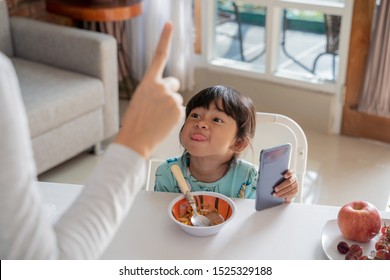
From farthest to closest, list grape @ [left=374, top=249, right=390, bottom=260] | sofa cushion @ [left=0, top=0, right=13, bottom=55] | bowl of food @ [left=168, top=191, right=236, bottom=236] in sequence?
1. sofa cushion @ [left=0, top=0, right=13, bottom=55]
2. bowl of food @ [left=168, top=191, right=236, bottom=236]
3. grape @ [left=374, top=249, right=390, bottom=260]

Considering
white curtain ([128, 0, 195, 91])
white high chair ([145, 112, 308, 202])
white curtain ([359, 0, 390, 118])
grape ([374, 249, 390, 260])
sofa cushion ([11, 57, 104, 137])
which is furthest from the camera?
white curtain ([128, 0, 195, 91])

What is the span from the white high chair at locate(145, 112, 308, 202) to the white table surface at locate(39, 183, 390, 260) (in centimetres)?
34

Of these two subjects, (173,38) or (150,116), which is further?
(173,38)

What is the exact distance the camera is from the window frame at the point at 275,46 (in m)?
3.18

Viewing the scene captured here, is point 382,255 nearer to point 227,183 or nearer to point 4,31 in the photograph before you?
point 227,183

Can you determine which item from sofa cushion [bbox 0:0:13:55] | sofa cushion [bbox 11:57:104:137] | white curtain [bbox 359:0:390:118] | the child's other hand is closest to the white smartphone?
the child's other hand

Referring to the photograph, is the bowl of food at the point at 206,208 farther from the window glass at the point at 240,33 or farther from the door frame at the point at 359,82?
the window glass at the point at 240,33

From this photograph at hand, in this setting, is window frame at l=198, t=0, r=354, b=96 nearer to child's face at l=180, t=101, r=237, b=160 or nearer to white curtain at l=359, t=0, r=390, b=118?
white curtain at l=359, t=0, r=390, b=118

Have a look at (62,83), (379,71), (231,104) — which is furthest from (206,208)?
(379,71)

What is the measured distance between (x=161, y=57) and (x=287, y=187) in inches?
25.7

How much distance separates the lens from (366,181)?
290cm

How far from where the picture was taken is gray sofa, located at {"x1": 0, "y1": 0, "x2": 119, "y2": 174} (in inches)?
109

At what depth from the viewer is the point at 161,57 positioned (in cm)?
85
